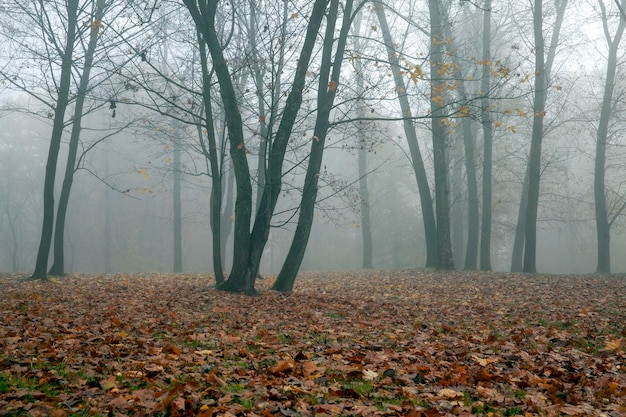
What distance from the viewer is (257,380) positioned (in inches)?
181

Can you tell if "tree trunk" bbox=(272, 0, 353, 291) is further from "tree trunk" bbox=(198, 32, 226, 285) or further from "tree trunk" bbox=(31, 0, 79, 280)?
"tree trunk" bbox=(31, 0, 79, 280)

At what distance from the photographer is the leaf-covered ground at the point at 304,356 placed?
13.2 feet

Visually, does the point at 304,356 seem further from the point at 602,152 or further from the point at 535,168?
the point at 602,152

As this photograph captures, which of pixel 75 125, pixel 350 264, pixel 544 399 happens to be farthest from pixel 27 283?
pixel 350 264

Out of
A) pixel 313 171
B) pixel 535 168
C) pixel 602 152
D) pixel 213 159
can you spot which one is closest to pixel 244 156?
pixel 313 171

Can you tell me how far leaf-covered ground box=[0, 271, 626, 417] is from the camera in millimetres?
4020

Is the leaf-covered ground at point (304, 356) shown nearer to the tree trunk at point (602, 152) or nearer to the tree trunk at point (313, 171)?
the tree trunk at point (313, 171)

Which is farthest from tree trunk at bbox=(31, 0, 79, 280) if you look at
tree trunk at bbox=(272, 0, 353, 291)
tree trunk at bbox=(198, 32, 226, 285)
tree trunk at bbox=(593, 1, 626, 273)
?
tree trunk at bbox=(593, 1, 626, 273)

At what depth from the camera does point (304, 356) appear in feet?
18.0

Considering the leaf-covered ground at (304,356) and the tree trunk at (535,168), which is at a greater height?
the tree trunk at (535,168)

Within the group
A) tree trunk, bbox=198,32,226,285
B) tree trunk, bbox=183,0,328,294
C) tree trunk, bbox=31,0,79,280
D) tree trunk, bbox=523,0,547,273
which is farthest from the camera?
tree trunk, bbox=523,0,547,273

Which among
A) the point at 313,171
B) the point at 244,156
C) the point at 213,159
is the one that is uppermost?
the point at 213,159

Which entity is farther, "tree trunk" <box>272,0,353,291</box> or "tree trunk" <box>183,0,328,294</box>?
"tree trunk" <box>272,0,353,291</box>

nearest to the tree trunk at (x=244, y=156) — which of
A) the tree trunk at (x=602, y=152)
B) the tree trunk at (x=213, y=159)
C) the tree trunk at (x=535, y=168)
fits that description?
the tree trunk at (x=213, y=159)
